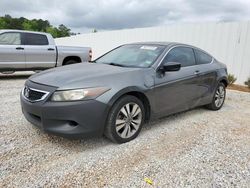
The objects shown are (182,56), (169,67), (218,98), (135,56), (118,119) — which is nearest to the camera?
(118,119)

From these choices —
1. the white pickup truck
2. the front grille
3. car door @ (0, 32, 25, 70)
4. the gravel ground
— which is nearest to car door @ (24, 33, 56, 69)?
the white pickup truck

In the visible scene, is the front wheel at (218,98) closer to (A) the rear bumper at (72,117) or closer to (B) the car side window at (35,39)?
(A) the rear bumper at (72,117)

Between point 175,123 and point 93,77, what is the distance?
192 centimetres

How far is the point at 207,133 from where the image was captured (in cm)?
395

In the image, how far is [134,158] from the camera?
3.03 m

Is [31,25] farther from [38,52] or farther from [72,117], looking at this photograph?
[72,117]

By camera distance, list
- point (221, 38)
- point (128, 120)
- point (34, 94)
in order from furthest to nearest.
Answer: point (221, 38) < point (128, 120) < point (34, 94)

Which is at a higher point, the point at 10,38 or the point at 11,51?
the point at 10,38

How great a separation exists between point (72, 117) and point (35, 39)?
6.73m

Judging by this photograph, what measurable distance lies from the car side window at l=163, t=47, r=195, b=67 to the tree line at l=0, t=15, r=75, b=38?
48684 mm

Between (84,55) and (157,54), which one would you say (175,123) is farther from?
(84,55)

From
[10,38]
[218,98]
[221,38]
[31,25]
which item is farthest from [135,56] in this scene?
[31,25]

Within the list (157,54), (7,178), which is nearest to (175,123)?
(157,54)

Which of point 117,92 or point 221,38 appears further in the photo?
point 221,38
